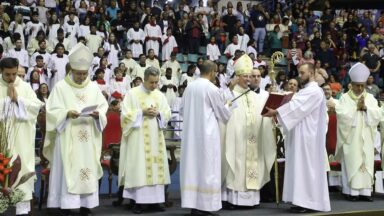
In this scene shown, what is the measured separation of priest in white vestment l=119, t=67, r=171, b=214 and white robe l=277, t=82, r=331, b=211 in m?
1.51

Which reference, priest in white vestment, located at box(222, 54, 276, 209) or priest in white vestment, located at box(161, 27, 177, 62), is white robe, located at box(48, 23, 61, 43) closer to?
priest in white vestment, located at box(161, 27, 177, 62)

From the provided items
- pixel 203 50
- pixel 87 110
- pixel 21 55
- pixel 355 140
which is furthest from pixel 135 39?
pixel 87 110

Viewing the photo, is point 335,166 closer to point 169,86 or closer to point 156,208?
point 156,208

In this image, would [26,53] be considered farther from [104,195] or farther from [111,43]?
[104,195]

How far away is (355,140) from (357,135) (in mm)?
80

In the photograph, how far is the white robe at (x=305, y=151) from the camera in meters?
8.30

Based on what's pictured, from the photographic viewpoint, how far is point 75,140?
777 cm

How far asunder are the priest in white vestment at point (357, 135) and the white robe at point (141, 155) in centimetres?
272

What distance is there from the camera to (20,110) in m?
7.27

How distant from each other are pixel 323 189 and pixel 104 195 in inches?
122

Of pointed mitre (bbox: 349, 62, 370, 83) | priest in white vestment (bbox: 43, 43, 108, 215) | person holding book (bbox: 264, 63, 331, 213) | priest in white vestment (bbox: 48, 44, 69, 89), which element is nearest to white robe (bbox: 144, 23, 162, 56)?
priest in white vestment (bbox: 48, 44, 69, 89)

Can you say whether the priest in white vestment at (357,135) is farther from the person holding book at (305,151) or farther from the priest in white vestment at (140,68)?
the priest in white vestment at (140,68)

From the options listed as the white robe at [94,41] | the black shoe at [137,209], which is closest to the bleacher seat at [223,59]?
the white robe at [94,41]

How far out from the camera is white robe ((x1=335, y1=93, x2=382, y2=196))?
9.48m
